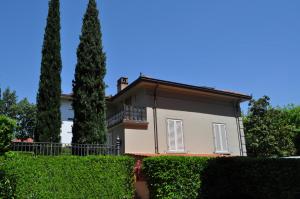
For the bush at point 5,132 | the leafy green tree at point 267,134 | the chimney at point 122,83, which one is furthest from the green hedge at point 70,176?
the leafy green tree at point 267,134

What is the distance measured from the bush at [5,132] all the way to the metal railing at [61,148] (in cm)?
85

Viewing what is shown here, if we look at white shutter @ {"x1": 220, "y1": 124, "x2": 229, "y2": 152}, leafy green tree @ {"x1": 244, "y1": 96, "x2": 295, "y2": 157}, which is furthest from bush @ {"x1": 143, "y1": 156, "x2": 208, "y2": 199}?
leafy green tree @ {"x1": 244, "y1": 96, "x2": 295, "y2": 157}

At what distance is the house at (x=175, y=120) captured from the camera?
19.2 metres

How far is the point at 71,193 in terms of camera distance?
440 inches

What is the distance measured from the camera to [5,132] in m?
10.7

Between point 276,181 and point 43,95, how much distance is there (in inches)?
423

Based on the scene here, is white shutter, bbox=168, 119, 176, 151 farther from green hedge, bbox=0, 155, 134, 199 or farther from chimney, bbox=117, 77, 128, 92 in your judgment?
green hedge, bbox=0, 155, 134, 199

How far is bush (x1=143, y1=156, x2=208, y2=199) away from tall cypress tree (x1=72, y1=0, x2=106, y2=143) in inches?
131

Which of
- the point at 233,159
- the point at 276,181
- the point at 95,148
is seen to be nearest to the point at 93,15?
the point at 95,148

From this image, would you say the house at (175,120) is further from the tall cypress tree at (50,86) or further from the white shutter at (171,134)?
the tall cypress tree at (50,86)

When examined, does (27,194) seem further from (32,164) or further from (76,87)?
(76,87)

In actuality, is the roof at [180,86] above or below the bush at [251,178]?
→ above

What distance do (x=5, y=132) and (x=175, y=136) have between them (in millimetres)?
11306

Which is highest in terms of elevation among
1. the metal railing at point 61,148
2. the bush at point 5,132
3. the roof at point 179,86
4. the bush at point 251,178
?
the roof at point 179,86
